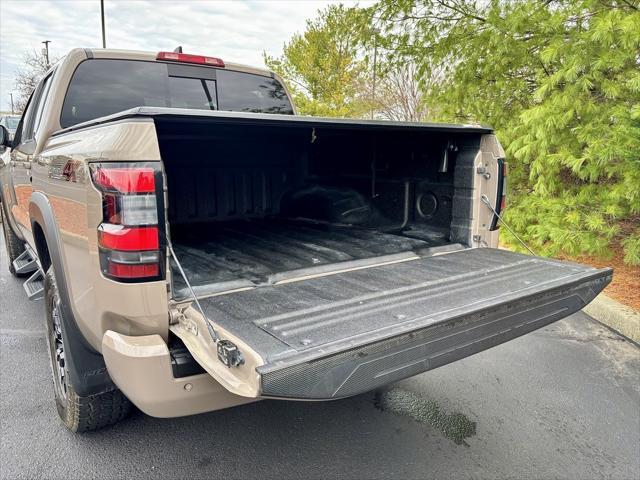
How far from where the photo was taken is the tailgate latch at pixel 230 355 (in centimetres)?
170

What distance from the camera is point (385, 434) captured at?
288 centimetres

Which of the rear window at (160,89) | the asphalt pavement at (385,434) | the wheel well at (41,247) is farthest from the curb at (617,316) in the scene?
the wheel well at (41,247)

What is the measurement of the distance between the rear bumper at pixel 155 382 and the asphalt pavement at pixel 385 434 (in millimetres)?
793

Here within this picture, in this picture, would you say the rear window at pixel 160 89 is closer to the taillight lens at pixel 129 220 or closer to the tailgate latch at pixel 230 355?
the taillight lens at pixel 129 220

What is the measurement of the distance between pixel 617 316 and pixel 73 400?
4488mm

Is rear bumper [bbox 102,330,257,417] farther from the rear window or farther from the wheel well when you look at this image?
the rear window

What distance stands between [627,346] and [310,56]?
1133cm

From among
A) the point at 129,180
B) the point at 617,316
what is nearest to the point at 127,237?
the point at 129,180

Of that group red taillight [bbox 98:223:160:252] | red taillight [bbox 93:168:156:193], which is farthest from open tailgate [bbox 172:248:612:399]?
red taillight [bbox 93:168:156:193]

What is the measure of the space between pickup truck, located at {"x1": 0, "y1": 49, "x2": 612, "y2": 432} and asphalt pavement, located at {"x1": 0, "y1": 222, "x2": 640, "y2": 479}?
258mm

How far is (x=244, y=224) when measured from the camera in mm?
4680

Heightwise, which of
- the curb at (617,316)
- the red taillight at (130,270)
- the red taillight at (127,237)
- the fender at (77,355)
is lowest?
the curb at (617,316)

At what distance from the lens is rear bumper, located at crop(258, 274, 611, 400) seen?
1644 mm

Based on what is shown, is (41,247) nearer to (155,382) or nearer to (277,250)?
(277,250)
